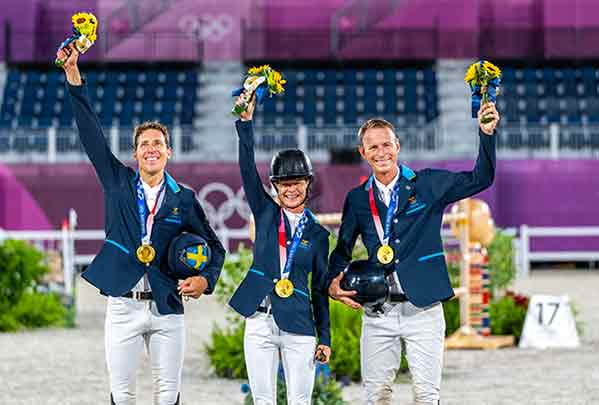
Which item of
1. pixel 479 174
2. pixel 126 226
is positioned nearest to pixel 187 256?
pixel 126 226

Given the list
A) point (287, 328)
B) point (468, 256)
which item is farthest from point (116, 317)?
point (468, 256)

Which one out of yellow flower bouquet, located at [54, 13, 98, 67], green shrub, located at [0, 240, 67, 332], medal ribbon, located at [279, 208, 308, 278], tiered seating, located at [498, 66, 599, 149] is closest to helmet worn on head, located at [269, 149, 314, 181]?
medal ribbon, located at [279, 208, 308, 278]

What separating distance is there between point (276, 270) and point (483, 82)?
1.26 meters

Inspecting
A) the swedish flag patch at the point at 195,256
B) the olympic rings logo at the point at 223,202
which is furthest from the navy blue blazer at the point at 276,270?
the olympic rings logo at the point at 223,202

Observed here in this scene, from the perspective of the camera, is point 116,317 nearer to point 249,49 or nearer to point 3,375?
point 3,375

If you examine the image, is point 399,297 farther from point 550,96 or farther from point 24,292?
point 550,96

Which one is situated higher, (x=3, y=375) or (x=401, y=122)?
(x=401, y=122)

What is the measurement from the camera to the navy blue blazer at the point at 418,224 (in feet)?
20.8

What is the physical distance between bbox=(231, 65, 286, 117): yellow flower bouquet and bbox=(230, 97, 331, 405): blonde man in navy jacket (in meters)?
0.05

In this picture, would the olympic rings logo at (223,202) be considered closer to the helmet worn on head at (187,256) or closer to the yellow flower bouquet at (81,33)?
the helmet worn on head at (187,256)

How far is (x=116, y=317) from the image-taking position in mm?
6266

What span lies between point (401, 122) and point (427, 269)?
70.1ft

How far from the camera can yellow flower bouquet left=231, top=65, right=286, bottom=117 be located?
6.25 m

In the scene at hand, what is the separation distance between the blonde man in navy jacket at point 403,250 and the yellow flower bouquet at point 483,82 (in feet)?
0.14
